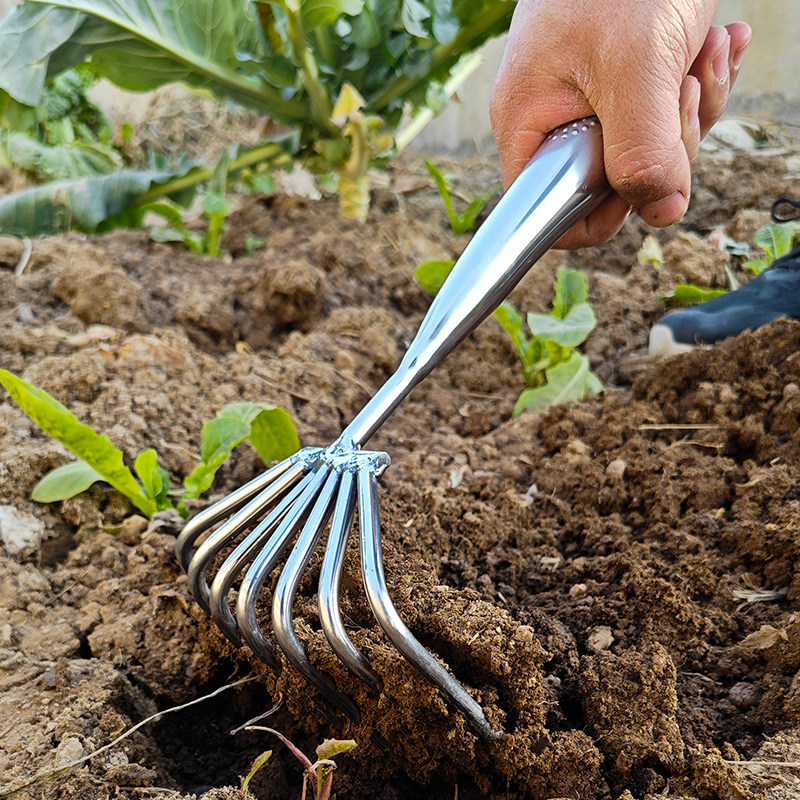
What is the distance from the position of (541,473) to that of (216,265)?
1.42 metres

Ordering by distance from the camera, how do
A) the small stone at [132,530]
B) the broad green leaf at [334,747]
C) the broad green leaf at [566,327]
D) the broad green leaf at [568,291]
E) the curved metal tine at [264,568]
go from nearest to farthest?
the broad green leaf at [334,747] → the curved metal tine at [264,568] → the small stone at [132,530] → the broad green leaf at [566,327] → the broad green leaf at [568,291]

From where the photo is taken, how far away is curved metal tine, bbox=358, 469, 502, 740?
2.50 ft

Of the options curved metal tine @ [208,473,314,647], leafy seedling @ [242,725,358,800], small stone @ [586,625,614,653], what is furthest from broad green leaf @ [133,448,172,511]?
small stone @ [586,625,614,653]

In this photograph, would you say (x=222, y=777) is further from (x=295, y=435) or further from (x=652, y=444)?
(x=652, y=444)

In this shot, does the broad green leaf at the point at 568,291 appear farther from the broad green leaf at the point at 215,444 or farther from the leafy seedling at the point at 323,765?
the leafy seedling at the point at 323,765

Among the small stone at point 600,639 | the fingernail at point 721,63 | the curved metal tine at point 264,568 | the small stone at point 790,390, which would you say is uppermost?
the fingernail at point 721,63

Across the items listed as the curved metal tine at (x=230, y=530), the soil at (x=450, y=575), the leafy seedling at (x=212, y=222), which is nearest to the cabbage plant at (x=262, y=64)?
the leafy seedling at (x=212, y=222)

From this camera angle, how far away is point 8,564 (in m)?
1.13

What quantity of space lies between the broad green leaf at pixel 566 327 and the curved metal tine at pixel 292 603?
2.56ft

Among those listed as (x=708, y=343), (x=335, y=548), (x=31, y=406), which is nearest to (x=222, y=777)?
(x=335, y=548)

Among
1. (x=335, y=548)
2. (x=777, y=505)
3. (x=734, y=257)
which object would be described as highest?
Result: (x=335, y=548)

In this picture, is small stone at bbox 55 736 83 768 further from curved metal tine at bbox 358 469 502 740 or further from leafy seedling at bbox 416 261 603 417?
leafy seedling at bbox 416 261 603 417

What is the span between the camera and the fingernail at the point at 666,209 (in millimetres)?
1078

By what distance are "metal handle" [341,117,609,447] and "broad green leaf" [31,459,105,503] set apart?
526 mm
